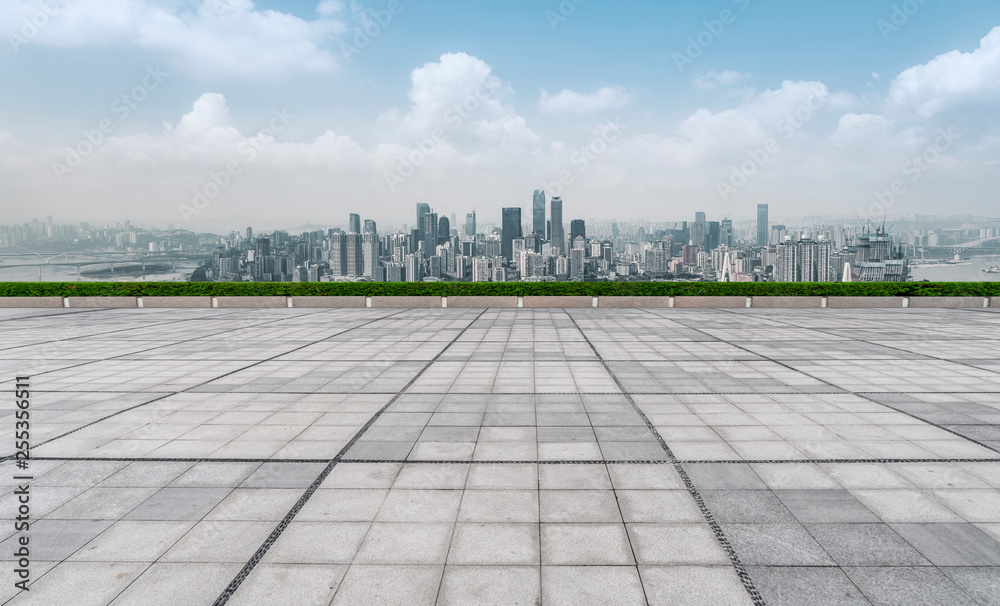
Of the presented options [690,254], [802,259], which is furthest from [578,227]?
[802,259]

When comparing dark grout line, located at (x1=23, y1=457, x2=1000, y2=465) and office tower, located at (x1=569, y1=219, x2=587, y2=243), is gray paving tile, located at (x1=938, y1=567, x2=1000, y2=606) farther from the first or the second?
office tower, located at (x1=569, y1=219, x2=587, y2=243)

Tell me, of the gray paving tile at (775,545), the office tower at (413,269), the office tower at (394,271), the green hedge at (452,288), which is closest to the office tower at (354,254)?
the office tower at (394,271)

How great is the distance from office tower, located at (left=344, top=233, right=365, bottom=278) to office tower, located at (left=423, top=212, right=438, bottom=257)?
25.7 ft

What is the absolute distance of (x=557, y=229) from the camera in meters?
54.6

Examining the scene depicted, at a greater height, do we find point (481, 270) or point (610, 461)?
point (481, 270)

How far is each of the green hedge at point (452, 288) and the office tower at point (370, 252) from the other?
9.47 meters

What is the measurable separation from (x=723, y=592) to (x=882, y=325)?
16.7 meters

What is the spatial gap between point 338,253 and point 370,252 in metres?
2.18

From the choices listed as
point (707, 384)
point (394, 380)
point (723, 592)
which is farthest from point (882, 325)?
point (723, 592)

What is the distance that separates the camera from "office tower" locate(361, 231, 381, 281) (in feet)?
111

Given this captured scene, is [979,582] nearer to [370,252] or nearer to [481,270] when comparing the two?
[481,270]

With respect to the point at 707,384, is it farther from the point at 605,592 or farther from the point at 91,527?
the point at 91,527

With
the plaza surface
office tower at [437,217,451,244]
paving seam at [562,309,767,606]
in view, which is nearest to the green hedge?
the plaza surface

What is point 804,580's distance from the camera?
3.25 meters
